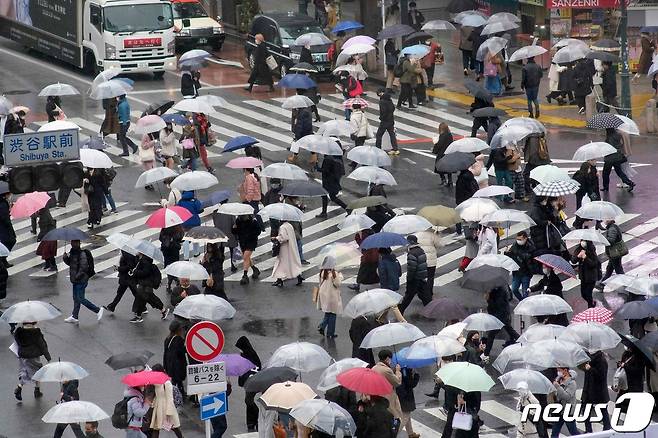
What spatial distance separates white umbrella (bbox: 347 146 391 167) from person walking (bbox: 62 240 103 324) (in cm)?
687

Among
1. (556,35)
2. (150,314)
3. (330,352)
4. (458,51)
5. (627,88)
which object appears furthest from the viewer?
(458,51)

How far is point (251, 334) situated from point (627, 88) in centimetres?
1581

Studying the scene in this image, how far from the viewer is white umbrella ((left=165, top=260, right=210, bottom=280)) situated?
24625 mm

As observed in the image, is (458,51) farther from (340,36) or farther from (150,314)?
(150,314)

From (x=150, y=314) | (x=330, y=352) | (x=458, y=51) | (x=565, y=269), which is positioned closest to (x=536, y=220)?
(x=565, y=269)

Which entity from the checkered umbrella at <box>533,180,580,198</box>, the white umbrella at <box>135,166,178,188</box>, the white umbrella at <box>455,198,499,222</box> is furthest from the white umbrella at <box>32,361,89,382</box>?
the checkered umbrella at <box>533,180,580,198</box>

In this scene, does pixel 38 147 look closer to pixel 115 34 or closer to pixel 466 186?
pixel 466 186

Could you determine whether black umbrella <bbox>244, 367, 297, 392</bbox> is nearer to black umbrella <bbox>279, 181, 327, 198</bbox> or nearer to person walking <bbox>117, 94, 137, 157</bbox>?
black umbrella <bbox>279, 181, 327, 198</bbox>

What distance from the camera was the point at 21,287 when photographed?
2836 cm

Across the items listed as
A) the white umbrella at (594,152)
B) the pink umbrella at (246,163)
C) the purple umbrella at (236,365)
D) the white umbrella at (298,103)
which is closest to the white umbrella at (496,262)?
the purple umbrella at (236,365)

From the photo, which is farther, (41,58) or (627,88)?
(41,58)

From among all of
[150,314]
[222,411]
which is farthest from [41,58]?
[222,411]

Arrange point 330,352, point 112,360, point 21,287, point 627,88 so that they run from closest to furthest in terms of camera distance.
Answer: point 112,360 < point 330,352 < point 21,287 < point 627,88

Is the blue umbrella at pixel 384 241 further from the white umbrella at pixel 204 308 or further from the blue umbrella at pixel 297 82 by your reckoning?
the blue umbrella at pixel 297 82
